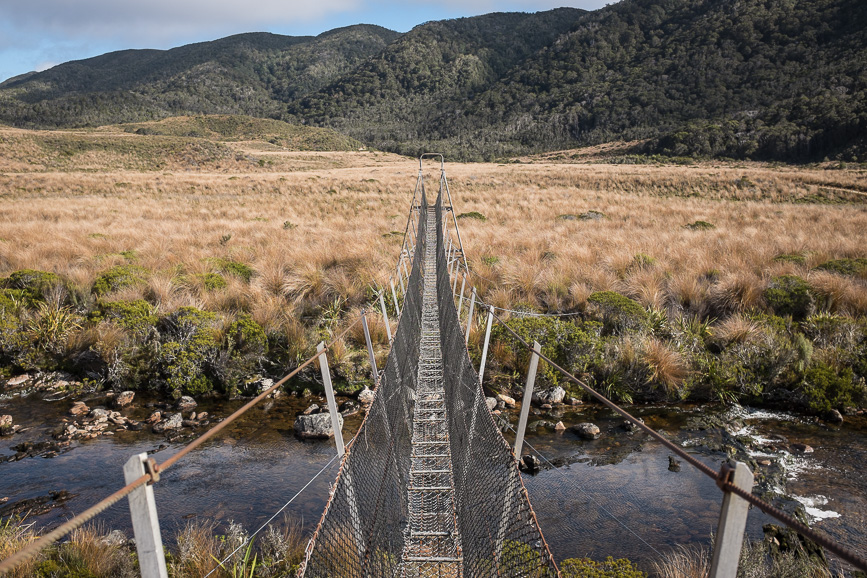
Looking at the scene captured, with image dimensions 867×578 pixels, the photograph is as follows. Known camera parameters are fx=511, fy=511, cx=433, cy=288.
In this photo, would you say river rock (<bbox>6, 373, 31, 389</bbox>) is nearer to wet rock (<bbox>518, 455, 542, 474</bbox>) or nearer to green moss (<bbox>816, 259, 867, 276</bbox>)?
wet rock (<bbox>518, 455, 542, 474</bbox>)

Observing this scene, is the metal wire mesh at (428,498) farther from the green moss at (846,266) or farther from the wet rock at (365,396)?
the green moss at (846,266)

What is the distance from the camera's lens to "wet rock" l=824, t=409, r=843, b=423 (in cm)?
539

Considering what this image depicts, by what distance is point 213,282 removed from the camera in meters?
8.71

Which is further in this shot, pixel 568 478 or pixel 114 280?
pixel 114 280

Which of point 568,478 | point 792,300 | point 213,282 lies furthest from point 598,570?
point 213,282

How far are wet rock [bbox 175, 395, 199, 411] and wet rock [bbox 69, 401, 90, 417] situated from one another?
3.14 feet

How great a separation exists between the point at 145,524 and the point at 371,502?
60.9 inches

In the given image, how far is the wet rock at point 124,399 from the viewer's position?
6.08m

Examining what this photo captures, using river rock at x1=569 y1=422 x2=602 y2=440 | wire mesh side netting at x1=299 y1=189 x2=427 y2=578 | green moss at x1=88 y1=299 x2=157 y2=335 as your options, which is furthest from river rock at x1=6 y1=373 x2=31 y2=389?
river rock at x1=569 y1=422 x2=602 y2=440

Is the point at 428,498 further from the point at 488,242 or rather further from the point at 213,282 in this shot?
the point at 488,242

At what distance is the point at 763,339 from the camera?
6.39 metres

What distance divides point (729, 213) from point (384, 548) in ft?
55.8

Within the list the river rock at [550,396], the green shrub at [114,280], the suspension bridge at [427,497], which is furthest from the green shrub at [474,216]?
the suspension bridge at [427,497]

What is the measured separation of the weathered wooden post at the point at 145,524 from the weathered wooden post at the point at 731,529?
4.55 ft
